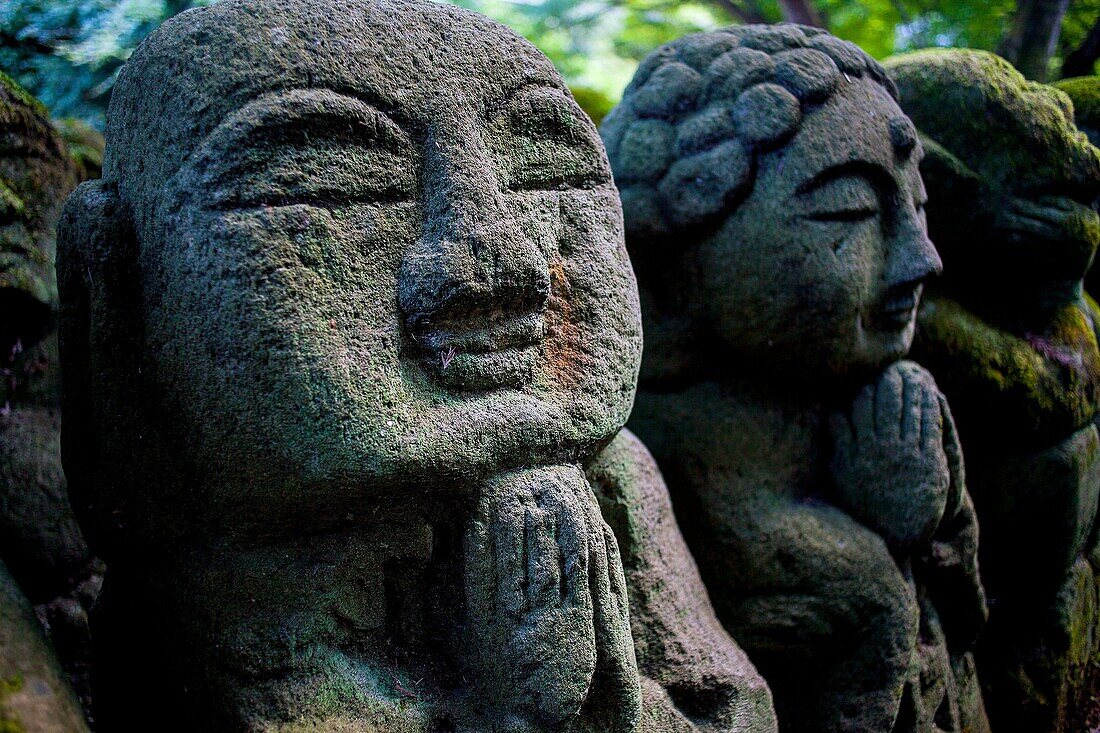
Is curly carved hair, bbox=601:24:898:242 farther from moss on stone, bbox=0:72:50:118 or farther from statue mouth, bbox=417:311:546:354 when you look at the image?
moss on stone, bbox=0:72:50:118

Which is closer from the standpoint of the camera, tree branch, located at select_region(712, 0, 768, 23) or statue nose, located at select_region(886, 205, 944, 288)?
statue nose, located at select_region(886, 205, 944, 288)

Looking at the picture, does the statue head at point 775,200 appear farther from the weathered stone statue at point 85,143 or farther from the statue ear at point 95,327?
the weathered stone statue at point 85,143

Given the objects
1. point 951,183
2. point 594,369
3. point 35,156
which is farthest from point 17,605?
point 951,183

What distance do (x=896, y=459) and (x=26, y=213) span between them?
196 cm

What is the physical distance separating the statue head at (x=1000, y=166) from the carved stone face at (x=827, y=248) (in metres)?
0.67

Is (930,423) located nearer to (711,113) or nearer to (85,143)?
(711,113)

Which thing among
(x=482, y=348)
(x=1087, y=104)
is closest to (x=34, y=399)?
(x=482, y=348)

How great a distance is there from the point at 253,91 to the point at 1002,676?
283 cm

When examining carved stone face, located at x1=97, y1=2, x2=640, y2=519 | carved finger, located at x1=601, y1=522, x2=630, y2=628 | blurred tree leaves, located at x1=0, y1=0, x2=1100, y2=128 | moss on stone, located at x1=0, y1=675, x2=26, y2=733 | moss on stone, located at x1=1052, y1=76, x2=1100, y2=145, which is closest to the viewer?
moss on stone, located at x1=0, y1=675, x2=26, y2=733

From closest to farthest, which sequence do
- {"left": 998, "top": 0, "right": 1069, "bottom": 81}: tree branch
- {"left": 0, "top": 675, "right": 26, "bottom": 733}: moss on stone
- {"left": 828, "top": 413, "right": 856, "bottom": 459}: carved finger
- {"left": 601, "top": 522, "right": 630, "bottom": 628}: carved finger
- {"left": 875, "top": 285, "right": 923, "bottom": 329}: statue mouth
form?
{"left": 0, "top": 675, "right": 26, "bottom": 733}: moss on stone, {"left": 601, "top": 522, "right": 630, "bottom": 628}: carved finger, {"left": 875, "top": 285, "right": 923, "bottom": 329}: statue mouth, {"left": 828, "top": 413, "right": 856, "bottom": 459}: carved finger, {"left": 998, "top": 0, "right": 1069, "bottom": 81}: tree branch

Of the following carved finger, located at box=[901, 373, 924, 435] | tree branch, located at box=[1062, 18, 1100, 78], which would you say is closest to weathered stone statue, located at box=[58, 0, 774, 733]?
carved finger, located at box=[901, 373, 924, 435]

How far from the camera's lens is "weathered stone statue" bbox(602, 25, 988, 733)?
2.13 metres

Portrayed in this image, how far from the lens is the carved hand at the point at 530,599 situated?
1363 millimetres

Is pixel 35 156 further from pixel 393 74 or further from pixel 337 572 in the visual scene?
pixel 337 572
